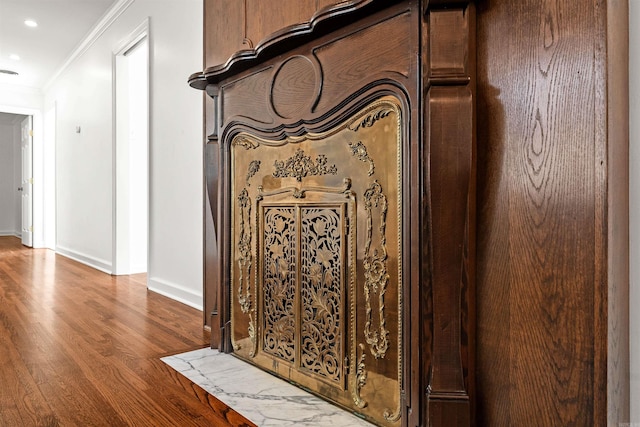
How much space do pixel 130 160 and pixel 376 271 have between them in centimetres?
387

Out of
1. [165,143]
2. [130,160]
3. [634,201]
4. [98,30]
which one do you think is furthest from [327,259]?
[98,30]

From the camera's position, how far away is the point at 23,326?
98.4 inches

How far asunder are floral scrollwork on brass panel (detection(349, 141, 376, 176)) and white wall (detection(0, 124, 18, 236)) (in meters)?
10.1

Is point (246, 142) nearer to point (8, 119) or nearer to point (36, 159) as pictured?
point (36, 159)

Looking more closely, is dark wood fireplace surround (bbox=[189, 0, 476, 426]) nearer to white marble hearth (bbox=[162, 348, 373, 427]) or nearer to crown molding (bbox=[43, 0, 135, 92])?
white marble hearth (bbox=[162, 348, 373, 427])

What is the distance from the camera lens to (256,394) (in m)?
1.62

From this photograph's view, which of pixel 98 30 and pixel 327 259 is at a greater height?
pixel 98 30

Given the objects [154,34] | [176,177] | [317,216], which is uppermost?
[154,34]

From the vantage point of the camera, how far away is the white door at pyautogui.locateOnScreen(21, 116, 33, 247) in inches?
277

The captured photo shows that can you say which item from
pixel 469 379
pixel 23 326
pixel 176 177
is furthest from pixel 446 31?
pixel 23 326

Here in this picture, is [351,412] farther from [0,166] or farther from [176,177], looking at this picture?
[0,166]

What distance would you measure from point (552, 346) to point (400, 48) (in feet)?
2.97

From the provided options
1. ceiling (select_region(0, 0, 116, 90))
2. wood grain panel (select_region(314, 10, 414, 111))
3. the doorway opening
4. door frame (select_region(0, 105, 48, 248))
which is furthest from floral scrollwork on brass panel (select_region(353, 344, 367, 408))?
door frame (select_region(0, 105, 48, 248))

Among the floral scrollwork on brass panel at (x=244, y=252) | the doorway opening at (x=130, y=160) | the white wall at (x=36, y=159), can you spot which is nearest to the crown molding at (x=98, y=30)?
the doorway opening at (x=130, y=160)
